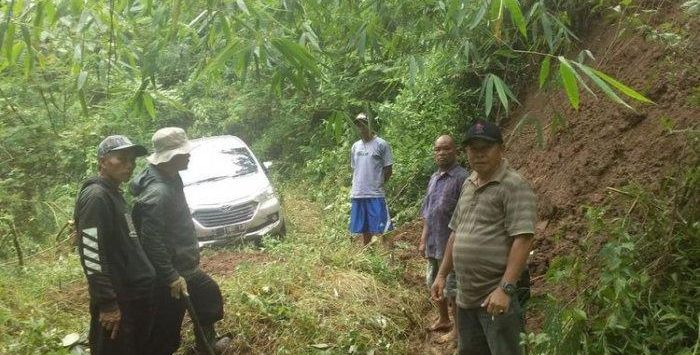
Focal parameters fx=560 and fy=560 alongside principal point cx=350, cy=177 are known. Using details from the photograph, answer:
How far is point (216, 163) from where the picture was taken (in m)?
8.95

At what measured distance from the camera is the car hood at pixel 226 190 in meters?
7.91

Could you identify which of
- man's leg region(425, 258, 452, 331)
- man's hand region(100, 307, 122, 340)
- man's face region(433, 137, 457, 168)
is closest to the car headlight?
man's leg region(425, 258, 452, 331)

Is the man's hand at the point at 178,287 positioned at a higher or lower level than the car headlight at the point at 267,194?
higher

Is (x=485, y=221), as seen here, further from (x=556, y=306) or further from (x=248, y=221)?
(x=248, y=221)

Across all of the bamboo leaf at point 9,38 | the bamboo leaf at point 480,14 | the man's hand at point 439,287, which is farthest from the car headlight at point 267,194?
the bamboo leaf at point 480,14

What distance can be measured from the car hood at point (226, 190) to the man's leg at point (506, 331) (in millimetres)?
5476

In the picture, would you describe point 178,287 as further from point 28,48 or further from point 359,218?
point 359,218

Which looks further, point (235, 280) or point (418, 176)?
point (418, 176)

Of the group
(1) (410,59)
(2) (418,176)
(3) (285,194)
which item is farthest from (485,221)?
(3) (285,194)

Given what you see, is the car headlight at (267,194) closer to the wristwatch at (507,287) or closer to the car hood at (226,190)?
the car hood at (226,190)

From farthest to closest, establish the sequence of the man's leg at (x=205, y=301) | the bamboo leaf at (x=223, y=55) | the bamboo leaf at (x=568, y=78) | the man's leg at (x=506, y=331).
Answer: the man's leg at (x=205, y=301), the man's leg at (x=506, y=331), the bamboo leaf at (x=223, y=55), the bamboo leaf at (x=568, y=78)

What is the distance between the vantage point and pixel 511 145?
258 inches

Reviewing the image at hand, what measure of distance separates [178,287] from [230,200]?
4111mm

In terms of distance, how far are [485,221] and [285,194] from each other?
9.13 metres
